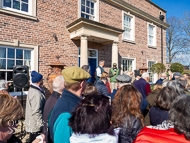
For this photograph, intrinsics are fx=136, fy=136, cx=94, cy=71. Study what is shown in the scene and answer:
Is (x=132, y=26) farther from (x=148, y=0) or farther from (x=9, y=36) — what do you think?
(x=9, y=36)

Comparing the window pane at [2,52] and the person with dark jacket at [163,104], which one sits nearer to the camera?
the person with dark jacket at [163,104]

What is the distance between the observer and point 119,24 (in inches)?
386

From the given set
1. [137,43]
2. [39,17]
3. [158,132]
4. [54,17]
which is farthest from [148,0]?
[158,132]

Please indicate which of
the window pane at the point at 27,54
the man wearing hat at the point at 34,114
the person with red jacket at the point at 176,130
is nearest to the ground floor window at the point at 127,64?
the window pane at the point at 27,54

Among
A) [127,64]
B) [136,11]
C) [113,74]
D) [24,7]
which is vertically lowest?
[113,74]

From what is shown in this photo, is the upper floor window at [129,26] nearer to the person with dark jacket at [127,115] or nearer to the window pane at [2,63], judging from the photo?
the window pane at [2,63]

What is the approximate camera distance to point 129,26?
1087 cm

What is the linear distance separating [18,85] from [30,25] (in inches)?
119

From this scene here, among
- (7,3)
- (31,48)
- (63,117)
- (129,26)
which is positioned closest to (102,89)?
(63,117)

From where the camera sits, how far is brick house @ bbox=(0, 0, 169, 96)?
223 inches

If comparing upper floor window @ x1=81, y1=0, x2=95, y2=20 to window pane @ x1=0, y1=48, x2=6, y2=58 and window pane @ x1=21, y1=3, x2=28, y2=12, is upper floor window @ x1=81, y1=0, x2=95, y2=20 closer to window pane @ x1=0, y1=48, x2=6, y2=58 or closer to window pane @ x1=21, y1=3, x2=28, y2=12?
window pane @ x1=21, y1=3, x2=28, y2=12

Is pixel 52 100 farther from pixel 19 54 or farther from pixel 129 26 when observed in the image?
pixel 129 26

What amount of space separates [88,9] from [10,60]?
5214mm

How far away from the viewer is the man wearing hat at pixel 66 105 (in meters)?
1.23
